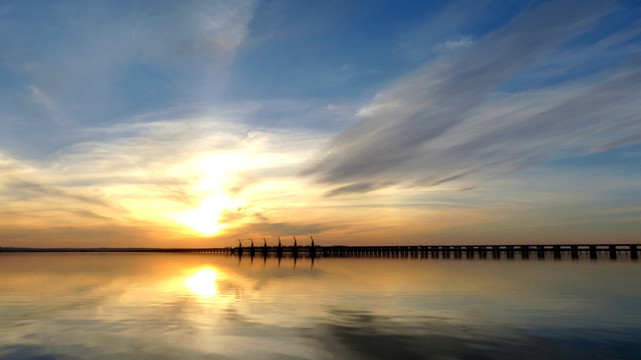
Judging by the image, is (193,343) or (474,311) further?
(474,311)

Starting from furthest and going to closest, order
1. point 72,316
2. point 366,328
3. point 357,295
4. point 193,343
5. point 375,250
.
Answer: point 375,250 → point 357,295 → point 72,316 → point 366,328 → point 193,343

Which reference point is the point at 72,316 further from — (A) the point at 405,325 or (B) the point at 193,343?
(A) the point at 405,325

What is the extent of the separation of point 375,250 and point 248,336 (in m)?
134

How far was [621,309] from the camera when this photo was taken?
74.0 ft

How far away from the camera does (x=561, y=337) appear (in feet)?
52.3

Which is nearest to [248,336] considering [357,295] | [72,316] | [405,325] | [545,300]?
[405,325]

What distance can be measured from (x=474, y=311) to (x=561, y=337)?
20.0 ft

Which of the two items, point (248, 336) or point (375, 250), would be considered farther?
point (375, 250)

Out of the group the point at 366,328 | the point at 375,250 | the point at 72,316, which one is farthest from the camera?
the point at 375,250

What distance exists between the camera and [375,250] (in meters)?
148

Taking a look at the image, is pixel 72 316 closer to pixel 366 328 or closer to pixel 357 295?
pixel 366 328

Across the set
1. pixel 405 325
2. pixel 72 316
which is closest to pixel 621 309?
pixel 405 325

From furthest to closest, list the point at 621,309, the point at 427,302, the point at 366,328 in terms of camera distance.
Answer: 1. the point at 427,302
2. the point at 621,309
3. the point at 366,328

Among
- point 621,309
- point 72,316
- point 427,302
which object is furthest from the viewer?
point 427,302
